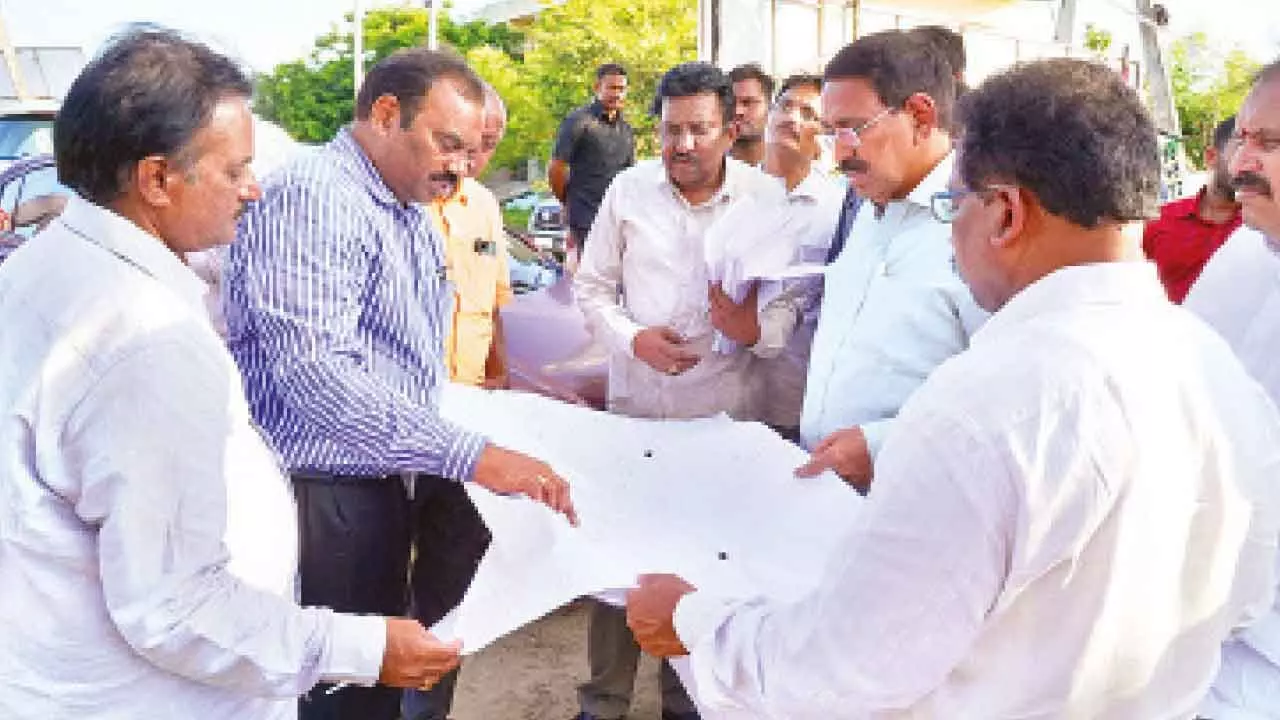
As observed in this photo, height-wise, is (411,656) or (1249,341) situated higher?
(1249,341)

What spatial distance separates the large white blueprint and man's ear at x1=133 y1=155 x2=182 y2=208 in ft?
2.82

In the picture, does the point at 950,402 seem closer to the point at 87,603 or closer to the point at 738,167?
the point at 87,603

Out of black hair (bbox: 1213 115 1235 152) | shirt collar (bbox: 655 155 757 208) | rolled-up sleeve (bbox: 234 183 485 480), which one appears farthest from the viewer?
black hair (bbox: 1213 115 1235 152)

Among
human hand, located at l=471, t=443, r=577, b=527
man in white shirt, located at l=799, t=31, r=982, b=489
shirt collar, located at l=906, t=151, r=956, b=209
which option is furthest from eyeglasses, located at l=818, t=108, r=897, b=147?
human hand, located at l=471, t=443, r=577, b=527

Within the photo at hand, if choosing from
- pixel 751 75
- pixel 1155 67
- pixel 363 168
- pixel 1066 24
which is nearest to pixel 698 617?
pixel 363 168

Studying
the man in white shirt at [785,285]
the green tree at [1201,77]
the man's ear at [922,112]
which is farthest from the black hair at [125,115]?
the green tree at [1201,77]

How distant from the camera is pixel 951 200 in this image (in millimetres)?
1347

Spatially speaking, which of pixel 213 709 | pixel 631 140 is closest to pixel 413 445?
pixel 213 709

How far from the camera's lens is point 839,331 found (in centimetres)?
235

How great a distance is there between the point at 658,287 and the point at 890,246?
3.83 feet

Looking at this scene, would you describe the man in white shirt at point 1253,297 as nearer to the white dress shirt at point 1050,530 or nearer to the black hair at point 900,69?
the white dress shirt at point 1050,530

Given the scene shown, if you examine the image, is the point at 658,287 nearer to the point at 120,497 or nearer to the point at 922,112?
the point at 922,112

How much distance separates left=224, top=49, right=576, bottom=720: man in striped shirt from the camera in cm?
218

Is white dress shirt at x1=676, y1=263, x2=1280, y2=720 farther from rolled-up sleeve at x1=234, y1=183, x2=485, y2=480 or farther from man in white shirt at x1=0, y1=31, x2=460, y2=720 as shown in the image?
rolled-up sleeve at x1=234, y1=183, x2=485, y2=480
